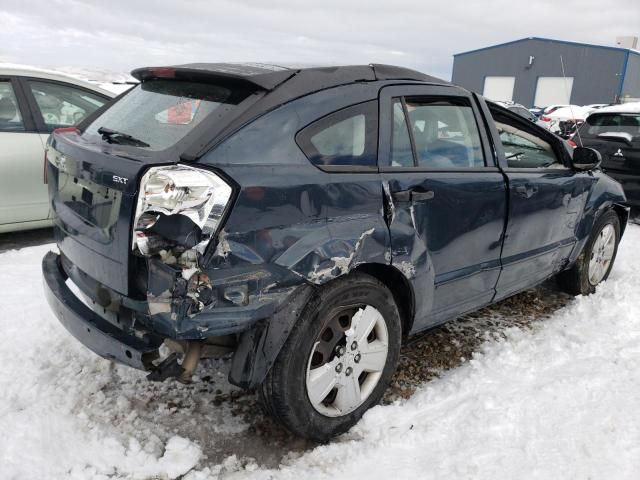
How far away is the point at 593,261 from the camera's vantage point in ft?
14.7

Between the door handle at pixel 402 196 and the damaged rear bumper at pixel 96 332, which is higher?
the door handle at pixel 402 196

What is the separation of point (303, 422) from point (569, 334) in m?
2.20

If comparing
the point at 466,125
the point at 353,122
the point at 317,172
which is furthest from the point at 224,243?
the point at 466,125

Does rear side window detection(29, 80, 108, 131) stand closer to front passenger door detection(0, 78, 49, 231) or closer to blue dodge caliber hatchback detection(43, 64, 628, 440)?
front passenger door detection(0, 78, 49, 231)

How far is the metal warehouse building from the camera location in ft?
108

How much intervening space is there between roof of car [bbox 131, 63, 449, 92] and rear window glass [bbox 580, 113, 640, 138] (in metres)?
6.27

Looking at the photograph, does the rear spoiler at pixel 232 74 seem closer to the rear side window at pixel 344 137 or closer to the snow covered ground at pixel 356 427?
the rear side window at pixel 344 137

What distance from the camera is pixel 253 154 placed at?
215cm

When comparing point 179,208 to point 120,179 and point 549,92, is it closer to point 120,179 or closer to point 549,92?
point 120,179

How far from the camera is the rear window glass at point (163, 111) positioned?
2301 millimetres

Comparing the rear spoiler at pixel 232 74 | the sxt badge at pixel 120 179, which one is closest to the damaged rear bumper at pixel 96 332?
the sxt badge at pixel 120 179

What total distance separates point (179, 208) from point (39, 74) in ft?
13.0

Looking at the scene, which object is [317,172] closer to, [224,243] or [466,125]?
[224,243]

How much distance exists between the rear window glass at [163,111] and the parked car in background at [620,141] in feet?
20.5
